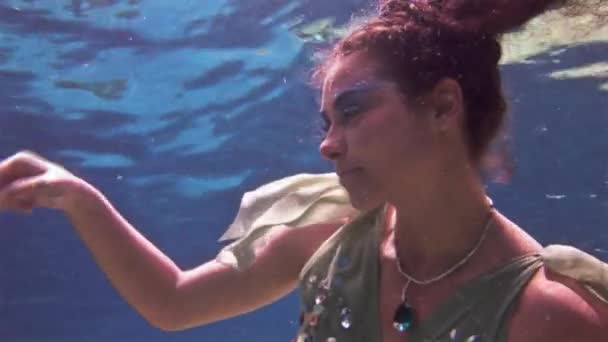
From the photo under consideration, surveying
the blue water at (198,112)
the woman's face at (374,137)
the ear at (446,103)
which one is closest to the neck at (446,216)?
the woman's face at (374,137)

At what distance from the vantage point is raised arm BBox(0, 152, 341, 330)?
332cm

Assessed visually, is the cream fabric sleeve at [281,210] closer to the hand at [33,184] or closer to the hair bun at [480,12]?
the hand at [33,184]

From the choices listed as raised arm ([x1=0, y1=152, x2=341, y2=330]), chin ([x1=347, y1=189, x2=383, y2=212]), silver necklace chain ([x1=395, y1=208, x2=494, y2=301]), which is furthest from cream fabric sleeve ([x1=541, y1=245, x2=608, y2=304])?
raised arm ([x1=0, y1=152, x2=341, y2=330])

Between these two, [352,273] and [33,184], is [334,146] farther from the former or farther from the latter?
[33,184]

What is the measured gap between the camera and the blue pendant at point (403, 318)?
3.02 metres

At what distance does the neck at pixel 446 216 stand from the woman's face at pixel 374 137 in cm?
15

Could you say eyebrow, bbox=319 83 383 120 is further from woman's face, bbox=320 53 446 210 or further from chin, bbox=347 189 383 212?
chin, bbox=347 189 383 212

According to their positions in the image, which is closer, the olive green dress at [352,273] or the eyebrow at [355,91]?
the olive green dress at [352,273]

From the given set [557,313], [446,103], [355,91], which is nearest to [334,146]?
[355,91]

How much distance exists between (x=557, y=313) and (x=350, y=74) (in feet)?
4.36

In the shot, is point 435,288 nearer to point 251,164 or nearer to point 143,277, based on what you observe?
point 143,277

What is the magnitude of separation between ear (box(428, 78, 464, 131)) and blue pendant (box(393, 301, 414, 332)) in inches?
33.0

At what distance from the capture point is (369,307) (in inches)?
123

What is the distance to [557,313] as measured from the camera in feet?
8.80
